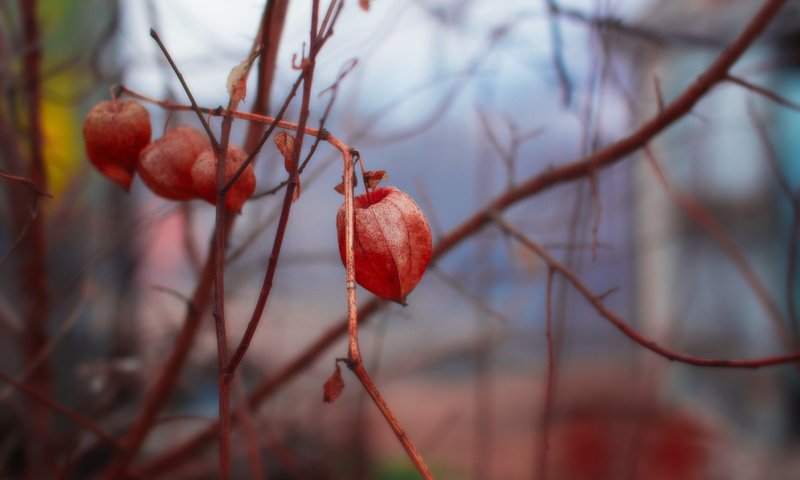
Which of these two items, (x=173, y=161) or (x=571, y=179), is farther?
(x=571, y=179)

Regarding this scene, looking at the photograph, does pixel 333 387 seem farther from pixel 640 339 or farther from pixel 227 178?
pixel 640 339

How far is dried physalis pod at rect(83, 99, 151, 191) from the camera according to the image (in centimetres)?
37

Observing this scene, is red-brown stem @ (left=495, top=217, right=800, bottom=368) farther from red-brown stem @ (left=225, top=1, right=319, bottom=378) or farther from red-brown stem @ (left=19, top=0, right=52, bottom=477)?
red-brown stem @ (left=19, top=0, right=52, bottom=477)

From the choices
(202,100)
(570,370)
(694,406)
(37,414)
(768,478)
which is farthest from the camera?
(570,370)

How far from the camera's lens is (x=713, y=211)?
2488 mm

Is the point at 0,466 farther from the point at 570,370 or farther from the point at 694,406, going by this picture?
the point at 570,370

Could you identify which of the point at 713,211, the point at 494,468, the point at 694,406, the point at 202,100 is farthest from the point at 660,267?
the point at 202,100

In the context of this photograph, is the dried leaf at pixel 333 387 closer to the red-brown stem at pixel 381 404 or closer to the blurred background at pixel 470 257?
the red-brown stem at pixel 381 404

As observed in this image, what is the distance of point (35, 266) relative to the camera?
0.73 metres

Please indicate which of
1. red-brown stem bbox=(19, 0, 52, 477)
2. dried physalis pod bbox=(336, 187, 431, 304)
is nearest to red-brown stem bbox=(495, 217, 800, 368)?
dried physalis pod bbox=(336, 187, 431, 304)

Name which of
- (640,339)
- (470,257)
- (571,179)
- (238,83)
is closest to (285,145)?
(238,83)

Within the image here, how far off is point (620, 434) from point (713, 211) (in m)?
0.85

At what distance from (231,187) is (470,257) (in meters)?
1.35

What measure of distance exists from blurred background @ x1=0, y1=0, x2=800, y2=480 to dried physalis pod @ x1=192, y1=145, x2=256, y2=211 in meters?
0.21
